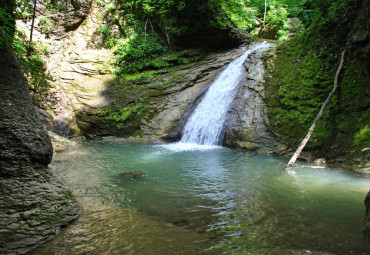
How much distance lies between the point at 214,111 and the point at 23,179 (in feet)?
27.6

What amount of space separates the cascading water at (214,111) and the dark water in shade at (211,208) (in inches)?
118

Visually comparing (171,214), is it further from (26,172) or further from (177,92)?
(177,92)

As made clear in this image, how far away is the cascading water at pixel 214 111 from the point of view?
10.1m

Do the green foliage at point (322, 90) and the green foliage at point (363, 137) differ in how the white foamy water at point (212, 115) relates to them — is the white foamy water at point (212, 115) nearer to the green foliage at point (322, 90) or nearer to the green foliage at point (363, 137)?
the green foliage at point (322, 90)

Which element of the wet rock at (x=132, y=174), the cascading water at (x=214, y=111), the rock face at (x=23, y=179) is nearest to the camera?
the rock face at (x=23, y=179)

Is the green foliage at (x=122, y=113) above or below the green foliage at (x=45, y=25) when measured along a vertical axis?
below

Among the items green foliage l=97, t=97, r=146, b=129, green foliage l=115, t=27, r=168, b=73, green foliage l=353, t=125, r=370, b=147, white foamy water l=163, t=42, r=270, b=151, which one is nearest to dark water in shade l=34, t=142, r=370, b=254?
green foliage l=353, t=125, r=370, b=147

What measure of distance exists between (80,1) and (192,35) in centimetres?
679

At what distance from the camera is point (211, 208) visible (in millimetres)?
3926

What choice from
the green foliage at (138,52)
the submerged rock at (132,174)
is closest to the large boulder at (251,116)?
the submerged rock at (132,174)

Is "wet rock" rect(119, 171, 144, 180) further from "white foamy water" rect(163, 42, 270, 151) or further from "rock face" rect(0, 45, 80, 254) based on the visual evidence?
"white foamy water" rect(163, 42, 270, 151)

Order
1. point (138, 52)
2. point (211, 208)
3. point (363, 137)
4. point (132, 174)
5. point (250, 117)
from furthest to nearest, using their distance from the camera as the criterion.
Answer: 1. point (138, 52)
2. point (250, 117)
3. point (363, 137)
4. point (132, 174)
5. point (211, 208)

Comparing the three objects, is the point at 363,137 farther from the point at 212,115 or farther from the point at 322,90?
the point at 212,115

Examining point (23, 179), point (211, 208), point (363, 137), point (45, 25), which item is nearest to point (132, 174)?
point (211, 208)
